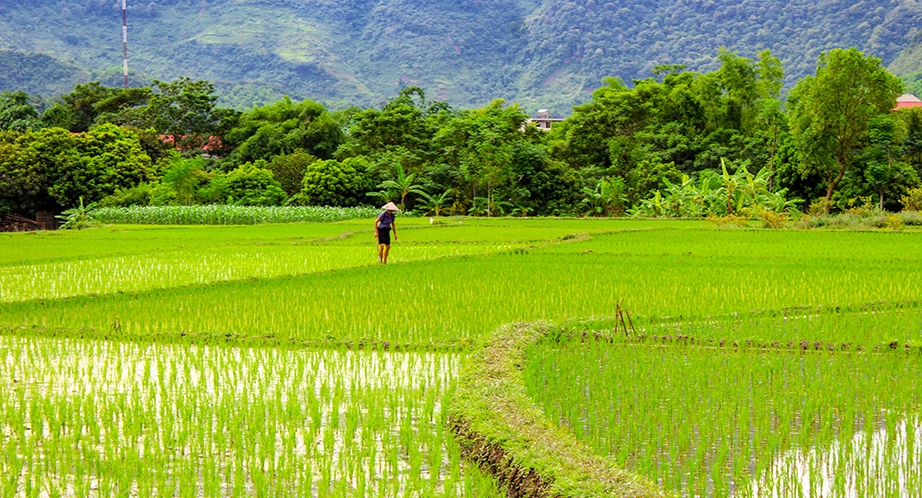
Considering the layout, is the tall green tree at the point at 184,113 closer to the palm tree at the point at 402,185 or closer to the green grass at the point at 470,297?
the palm tree at the point at 402,185

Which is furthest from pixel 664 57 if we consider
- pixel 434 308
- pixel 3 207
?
pixel 434 308

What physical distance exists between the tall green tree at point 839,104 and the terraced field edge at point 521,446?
719 inches

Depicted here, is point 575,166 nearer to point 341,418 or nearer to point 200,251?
point 200,251

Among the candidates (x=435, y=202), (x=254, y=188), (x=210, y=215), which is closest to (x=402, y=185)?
(x=435, y=202)

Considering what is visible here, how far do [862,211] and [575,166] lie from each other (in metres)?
11.9

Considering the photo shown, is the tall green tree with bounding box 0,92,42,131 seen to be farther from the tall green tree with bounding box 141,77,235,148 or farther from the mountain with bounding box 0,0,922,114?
the mountain with bounding box 0,0,922,114

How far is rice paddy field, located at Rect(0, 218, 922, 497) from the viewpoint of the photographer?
3418 millimetres

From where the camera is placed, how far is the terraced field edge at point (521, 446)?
292 centimetres

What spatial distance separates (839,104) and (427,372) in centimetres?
1840

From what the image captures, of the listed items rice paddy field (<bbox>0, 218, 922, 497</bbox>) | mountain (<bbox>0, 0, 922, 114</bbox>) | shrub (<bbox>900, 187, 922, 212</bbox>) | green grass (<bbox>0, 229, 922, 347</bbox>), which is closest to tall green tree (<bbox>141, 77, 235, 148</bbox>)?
mountain (<bbox>0, 0, 922, 114</bbox>)

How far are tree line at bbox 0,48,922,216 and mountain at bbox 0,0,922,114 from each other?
3059 cm

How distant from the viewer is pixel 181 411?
168 inches

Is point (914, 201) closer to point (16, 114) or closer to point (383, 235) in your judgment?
point (383, 235)

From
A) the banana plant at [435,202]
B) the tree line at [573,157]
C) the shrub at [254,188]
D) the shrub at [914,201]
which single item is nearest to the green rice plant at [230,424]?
the tree line at [573,157]
